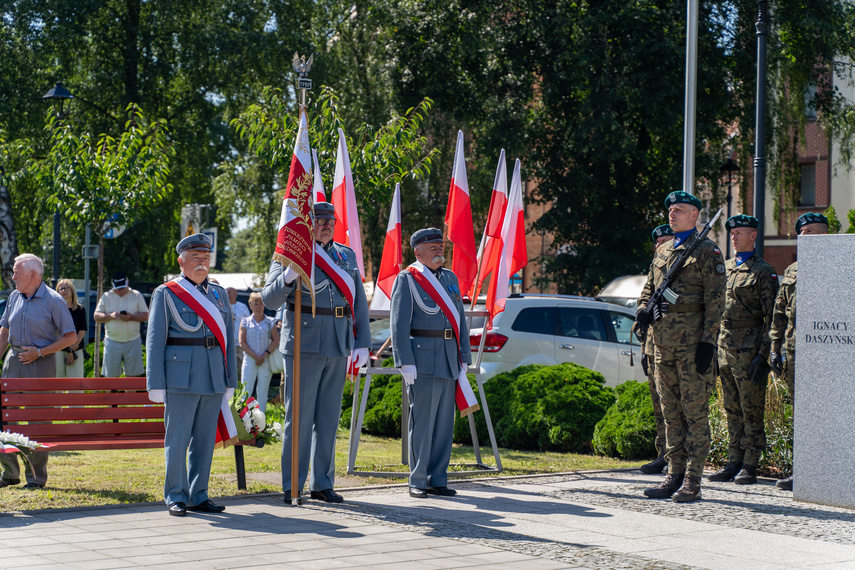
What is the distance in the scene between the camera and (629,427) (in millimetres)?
10242

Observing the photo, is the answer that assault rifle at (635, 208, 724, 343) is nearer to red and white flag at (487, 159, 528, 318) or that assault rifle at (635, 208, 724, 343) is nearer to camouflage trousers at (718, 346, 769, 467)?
camouflage trousers at (718, 346, 769, 467)

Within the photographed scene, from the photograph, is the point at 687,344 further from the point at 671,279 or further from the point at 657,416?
the point at 657,416

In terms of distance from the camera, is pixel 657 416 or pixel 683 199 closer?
pixel 683 199

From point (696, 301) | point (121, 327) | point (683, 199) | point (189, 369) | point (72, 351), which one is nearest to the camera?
point (189, 369)

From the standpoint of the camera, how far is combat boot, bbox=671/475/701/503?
758 centimetres

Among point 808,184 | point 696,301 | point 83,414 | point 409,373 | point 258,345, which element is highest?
point 808,184

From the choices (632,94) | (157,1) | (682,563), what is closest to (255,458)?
(682,563)

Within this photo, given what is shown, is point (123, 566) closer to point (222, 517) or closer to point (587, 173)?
point (222, 517)

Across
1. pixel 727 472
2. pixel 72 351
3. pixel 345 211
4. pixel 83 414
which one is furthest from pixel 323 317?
pixel 72 351

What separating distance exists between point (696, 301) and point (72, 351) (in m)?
6.69

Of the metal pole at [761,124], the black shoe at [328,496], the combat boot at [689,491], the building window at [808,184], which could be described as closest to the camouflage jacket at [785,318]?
the combat boot at [689,491]

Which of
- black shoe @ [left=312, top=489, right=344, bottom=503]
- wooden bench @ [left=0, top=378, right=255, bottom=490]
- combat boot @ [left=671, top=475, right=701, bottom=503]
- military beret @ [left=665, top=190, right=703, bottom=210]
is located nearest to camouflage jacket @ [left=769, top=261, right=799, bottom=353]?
military beret @ [left=665, top=190, right=703, bottom=210]

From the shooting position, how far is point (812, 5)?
2364cm

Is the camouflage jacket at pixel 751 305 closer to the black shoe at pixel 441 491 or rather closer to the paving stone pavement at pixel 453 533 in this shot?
the paving stone pavement at pixel 453 533
